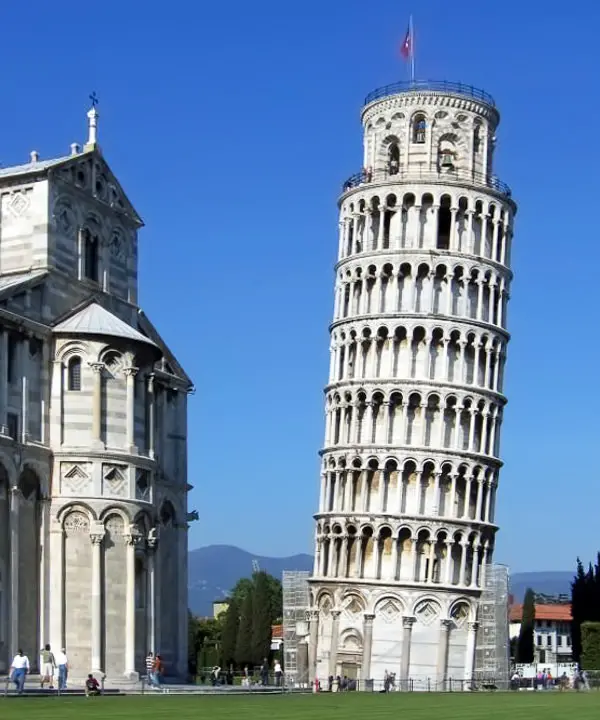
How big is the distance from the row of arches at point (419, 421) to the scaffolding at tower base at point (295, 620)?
840 centimetres

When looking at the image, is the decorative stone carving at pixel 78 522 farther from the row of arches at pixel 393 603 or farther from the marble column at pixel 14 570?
the row of arches at pixel 393 603

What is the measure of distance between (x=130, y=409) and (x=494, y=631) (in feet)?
114

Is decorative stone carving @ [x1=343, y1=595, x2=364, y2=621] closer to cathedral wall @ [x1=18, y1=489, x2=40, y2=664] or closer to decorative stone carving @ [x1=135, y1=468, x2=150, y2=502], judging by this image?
decorative stone carving @ [x1=135, y1=468, x2=150, y2=502]

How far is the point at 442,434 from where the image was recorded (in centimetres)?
8138

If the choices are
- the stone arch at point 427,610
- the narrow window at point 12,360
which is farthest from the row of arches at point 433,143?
the narrow window at point 12,360

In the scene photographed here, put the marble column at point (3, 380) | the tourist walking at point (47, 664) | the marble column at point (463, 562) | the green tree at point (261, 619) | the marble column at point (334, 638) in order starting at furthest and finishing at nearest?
1. the green tree at point (261, 619)
2. the marble column at point (463, 562)
3. the marble column at point (334, 638)
4. the marble column at point (3, 380)
5. the tourist walking at point (47, 664)

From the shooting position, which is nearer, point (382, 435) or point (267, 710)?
point (267, 710)

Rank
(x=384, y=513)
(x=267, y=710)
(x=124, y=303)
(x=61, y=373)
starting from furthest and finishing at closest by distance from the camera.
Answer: (x=384, y=513), (x=124, y=303), (x=61, y=373), (x=267, y=710)

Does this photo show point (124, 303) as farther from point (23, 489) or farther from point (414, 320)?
point (414, 320)

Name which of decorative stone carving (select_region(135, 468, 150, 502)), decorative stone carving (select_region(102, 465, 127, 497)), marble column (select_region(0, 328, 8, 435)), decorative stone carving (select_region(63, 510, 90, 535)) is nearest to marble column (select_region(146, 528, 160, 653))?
decorative stone carving (select_region(135, 468, 150, 502))

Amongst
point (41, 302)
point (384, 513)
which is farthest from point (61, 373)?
point (384, 513)

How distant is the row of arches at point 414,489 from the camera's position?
8100 centimetres

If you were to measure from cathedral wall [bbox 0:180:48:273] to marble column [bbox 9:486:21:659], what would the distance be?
930 cm

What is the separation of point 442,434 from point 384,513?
17.5 ft
